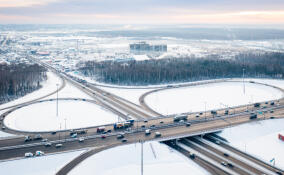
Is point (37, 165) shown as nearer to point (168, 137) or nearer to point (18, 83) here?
point (168, 137)

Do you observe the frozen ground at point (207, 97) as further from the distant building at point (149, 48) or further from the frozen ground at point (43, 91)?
the distant building at point (149, 48)

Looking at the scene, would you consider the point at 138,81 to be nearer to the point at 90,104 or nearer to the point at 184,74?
the point at 184,74

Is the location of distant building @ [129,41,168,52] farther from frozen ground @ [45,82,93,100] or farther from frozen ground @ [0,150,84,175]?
frozen ground @ [0,150,84,175]


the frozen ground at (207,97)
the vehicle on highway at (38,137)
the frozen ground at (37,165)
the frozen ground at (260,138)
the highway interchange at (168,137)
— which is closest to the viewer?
the frozen ground at (37,165)

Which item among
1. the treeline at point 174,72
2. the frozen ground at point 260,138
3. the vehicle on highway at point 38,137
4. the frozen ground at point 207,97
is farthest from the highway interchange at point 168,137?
the treeline at point 174,72

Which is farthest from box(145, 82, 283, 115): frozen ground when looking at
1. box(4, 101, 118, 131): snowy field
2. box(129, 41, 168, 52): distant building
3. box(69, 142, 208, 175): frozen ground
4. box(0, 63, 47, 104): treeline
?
box(129, 41, 168, 52): distant building

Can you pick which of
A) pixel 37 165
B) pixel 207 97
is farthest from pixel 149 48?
pixel 37 165

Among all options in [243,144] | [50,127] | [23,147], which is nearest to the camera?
[23,147]

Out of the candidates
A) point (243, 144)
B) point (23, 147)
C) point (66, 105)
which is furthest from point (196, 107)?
point (23, 147)
